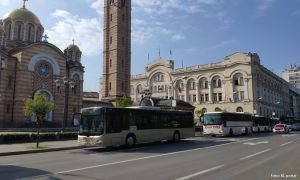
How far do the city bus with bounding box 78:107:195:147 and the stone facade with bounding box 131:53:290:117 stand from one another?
36135 mm

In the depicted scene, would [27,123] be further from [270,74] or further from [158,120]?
[270,74]

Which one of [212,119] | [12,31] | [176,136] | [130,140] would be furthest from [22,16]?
[130,140]

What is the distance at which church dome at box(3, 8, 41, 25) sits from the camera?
48.8 meters

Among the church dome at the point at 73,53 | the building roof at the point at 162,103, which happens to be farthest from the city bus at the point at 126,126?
the church dome at the point at 73,53

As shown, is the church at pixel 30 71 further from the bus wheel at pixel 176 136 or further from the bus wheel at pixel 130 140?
the bus wheel at pixel 130 140

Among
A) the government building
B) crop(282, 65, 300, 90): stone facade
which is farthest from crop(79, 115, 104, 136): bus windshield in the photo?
crop(282, 65, 300, 90): stone facade

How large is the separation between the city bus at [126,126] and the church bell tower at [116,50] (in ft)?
102

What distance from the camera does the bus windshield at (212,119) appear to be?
107 feet

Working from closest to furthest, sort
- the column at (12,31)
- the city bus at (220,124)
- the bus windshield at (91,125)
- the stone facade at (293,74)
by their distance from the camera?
the bus windshield at (91,125), the city bus at (220,124), the column at (12,31), the stone facade at (293,74)

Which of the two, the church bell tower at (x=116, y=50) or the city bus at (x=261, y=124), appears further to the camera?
the church bell tower at (x=116, y=50)

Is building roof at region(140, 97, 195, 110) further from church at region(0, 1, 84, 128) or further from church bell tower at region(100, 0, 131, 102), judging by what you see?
church bell tower at region(100, 0, 131, 102)

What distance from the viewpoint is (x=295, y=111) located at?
362ft

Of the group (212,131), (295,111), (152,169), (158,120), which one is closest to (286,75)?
(295,111)

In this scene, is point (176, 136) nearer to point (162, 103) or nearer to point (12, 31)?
Result: point (162, 103)
